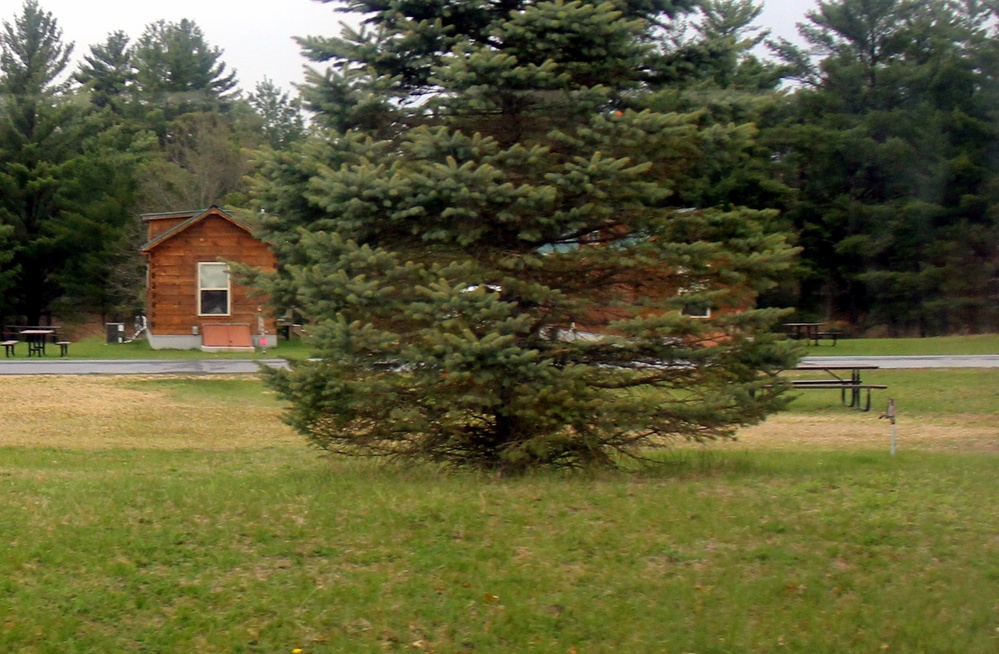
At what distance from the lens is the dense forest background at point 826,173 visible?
131 ft

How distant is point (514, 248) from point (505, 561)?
3597 millimetres

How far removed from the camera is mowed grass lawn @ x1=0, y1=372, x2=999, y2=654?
586 centimetres

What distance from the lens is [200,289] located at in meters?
32.5

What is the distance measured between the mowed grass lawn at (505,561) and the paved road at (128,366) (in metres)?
13.8

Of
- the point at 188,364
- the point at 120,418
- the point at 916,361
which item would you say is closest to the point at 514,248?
the point at 120,418

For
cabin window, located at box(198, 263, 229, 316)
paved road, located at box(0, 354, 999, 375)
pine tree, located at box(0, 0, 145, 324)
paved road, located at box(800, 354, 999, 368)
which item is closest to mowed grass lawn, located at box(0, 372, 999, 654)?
paved road, located at box(0, 354, 999, 375)

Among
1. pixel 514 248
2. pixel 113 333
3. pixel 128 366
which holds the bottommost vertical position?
pixel 128 366

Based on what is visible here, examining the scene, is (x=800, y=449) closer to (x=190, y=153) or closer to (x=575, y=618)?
(x=575, y=618)

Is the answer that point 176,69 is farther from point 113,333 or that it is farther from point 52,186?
point 113,333

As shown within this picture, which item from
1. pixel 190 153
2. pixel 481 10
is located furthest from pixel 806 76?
pixel 481 10

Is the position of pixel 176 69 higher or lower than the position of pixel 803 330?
higher

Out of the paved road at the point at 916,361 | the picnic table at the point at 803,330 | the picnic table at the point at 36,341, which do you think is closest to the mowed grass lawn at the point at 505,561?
the paved road at the point at 916,361

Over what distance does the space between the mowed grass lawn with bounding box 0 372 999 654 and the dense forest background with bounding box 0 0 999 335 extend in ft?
95.8

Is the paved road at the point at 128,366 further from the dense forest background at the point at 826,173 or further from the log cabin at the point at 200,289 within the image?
the dense forest background at the point at 826,173
